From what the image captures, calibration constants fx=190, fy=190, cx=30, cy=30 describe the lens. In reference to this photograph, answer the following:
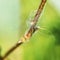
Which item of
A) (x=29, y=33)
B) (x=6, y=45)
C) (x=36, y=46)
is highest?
(x=29, y=33)

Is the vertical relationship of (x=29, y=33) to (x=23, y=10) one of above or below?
above

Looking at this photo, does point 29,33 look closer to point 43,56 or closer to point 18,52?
point 43,56

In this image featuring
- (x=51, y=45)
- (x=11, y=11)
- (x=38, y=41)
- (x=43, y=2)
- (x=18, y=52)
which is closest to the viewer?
(x=43, y=2)

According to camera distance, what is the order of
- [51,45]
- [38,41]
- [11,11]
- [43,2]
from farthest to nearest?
[11,11] → [38,41] → [51,45] → [43,2]

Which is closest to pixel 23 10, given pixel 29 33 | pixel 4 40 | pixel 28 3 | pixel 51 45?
pixel 28 3

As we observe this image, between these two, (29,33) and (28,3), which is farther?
(28,3)

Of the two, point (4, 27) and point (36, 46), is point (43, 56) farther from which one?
point (4, 27)
